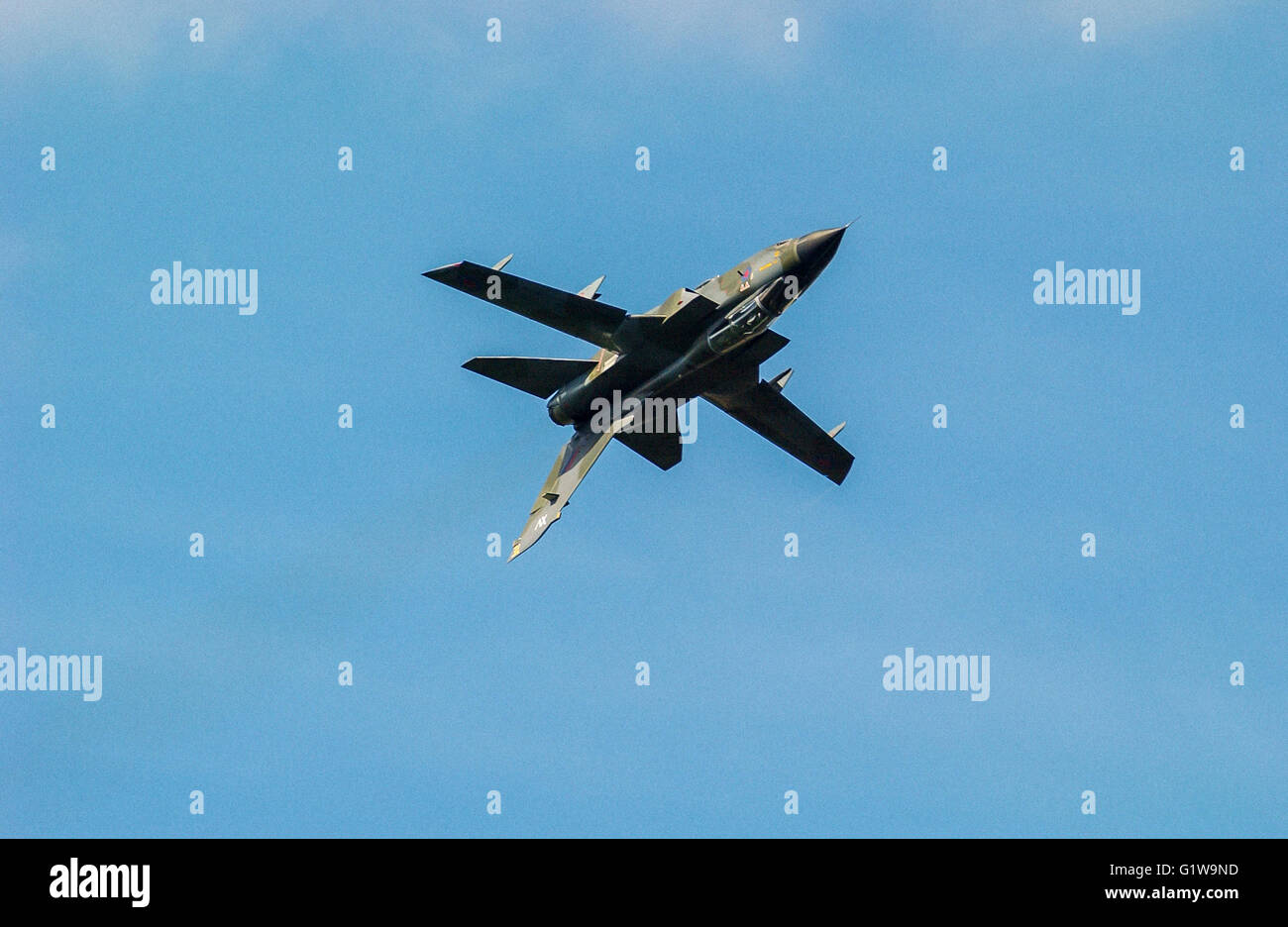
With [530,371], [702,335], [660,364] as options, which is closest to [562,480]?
[530,371]

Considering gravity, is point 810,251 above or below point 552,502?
above

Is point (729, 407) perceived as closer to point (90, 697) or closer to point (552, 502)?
point (552, 502)

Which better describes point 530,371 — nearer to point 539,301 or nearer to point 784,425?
point 539,301

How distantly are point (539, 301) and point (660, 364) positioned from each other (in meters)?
3.49

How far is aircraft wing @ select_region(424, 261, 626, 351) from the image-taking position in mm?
42875

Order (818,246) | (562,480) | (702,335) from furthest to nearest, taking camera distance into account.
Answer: (562,480)
(702,335)
(818,246)

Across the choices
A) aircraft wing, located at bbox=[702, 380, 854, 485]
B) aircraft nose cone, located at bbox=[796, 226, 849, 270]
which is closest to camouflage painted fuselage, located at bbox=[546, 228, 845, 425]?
aircraft nose cone, located at bbox=[796, 226, 849, 270]

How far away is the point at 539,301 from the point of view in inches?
1719

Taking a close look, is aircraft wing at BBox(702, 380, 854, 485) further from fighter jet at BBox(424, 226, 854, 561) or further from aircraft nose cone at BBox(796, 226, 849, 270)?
aircraft nose cone at BBox(796, 226, 849, 270)

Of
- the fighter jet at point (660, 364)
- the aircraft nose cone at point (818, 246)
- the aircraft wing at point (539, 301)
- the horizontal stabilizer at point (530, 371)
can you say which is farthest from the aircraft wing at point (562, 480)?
the aircraft nose cone at point (818, 246)

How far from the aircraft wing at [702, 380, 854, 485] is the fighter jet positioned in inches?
1.1
